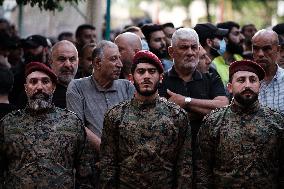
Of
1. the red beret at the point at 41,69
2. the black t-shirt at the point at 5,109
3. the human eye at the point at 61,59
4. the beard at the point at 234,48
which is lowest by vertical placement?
the black t-shirt at the point at 5,109

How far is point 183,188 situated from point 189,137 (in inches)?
17.4

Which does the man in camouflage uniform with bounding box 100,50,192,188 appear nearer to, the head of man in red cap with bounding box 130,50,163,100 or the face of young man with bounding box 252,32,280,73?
the head of man in red cap with bounding box 130,50,163,100

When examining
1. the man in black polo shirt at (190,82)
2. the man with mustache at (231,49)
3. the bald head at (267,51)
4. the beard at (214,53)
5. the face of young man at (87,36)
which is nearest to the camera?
the man in black polo shirt at (190,82)

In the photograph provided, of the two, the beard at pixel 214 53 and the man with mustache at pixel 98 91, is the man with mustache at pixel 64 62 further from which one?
the beard at pixel 214 53

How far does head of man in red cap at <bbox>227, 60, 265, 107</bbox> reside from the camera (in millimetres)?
6754

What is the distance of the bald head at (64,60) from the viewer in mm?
8547

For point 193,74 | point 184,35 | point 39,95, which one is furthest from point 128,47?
point 39,95

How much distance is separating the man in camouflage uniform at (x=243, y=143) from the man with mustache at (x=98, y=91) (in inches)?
45.2

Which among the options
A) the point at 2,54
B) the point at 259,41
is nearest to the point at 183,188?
the point at 259,41

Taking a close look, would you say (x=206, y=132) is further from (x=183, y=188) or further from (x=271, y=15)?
(x=271, y=15)

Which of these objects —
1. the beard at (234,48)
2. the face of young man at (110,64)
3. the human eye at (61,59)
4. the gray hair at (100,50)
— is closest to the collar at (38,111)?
the face of young man at (110,64)

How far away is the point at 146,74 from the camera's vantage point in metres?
6.72

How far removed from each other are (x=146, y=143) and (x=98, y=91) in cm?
128

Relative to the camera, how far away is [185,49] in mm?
7809
